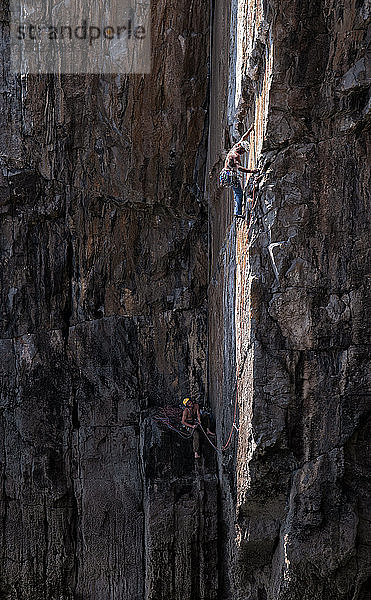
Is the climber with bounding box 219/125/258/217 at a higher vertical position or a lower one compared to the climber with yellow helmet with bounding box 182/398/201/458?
higher

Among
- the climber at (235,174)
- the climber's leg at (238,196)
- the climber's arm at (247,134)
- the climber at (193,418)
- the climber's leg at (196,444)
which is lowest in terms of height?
the climber's leg at (196,444)

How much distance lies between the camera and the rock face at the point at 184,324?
5746 mm

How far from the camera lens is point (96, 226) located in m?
9.64

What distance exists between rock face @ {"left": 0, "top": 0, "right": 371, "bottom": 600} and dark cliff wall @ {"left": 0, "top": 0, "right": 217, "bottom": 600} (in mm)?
31

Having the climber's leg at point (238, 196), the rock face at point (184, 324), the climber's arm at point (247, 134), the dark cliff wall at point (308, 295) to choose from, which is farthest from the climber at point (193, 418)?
the climber's arm at point (247, 134)

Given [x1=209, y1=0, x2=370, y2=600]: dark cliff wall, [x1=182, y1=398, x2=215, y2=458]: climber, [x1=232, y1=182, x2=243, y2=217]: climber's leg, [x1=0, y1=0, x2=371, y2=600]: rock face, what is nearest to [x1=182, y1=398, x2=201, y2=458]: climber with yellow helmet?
[x1=182, y1=398, x2=215, y2=458]: climber

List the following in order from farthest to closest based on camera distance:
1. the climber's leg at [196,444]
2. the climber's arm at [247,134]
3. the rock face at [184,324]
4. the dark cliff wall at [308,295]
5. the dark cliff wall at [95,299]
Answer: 1. the dark cliff wall at [95,299]
2. the climber's leg at [196,444]
3. the climber's arm at [247,134]
4. the rock face at [184,324]
5. the dark cliff wall at [308,295]

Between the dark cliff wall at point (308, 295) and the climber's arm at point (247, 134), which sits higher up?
the climber's arm at point (247, 134)

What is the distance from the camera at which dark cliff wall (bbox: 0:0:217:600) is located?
30.0ft

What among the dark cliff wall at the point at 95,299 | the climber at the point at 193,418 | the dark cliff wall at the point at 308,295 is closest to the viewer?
the dark cliff wall at the point at 308,295

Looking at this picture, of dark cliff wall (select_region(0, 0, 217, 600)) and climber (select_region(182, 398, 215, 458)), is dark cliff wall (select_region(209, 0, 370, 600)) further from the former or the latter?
dark cliff wall (select_region(0, 0, 217, 600))

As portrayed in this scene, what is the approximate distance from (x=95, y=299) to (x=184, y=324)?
1475mm

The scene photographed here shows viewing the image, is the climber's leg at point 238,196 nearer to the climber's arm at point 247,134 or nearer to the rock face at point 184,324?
the rock face at point 184,324

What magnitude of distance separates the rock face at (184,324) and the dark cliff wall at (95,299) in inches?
1.2
